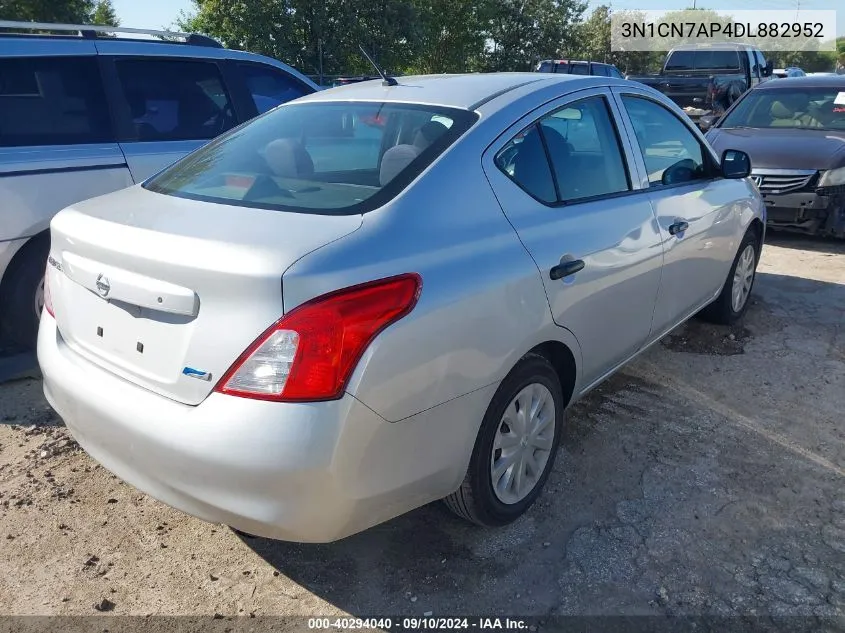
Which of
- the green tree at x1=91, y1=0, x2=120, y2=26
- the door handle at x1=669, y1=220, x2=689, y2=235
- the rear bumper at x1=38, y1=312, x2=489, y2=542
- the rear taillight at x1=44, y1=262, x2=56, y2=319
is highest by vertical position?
the green tree at x1=91, y1=0, x2=120, y2=26

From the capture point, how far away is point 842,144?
720 centimetres

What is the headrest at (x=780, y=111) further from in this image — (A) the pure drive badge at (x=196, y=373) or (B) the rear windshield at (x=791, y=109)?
(A) the pure drive badge at (x=196, y=373)

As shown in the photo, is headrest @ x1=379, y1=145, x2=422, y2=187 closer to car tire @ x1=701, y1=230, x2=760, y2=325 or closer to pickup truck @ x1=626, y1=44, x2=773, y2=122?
Answer: car tire @ x1=701, y1=230, x2=760, y2=325

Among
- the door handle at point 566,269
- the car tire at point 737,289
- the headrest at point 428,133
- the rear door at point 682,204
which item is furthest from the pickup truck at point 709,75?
the headrest at point 428,133

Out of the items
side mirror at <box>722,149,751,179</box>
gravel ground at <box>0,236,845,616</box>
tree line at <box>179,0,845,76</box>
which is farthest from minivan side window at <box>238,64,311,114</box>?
tree line at <box>179,0,845,76</box>

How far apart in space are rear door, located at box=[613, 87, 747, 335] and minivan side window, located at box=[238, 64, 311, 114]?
274 cm

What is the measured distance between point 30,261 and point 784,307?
204 inches

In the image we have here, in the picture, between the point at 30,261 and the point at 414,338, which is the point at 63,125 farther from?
the point at 414,338

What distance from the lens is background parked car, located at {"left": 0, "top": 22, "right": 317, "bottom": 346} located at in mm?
3936

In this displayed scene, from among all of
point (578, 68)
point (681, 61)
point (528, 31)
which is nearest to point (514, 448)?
point (681, 61)

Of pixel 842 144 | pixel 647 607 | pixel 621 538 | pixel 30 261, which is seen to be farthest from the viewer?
pixel 842 144

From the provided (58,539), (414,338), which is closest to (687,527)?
(414,338)

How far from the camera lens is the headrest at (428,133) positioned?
8.53 ft

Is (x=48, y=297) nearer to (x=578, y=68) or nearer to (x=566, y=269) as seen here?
(x=566, y=269)
